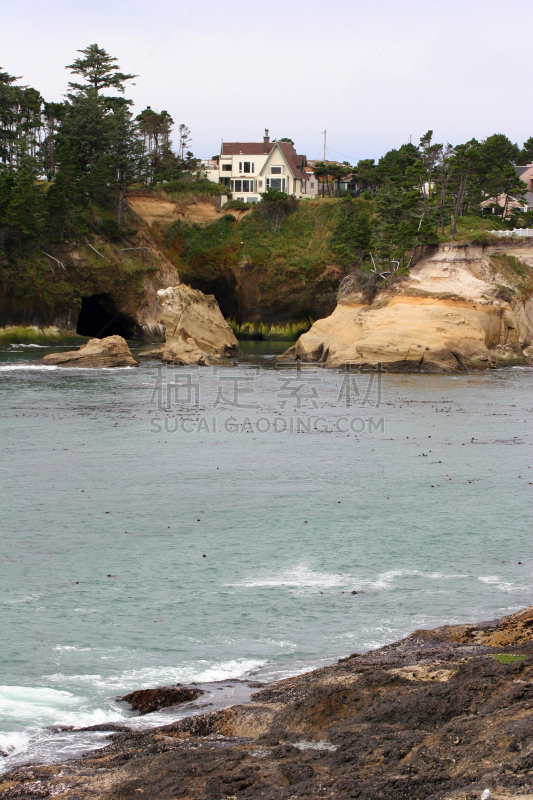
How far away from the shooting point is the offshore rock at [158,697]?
10288 mm

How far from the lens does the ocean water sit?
11.7m

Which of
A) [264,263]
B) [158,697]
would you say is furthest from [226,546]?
[264,263]

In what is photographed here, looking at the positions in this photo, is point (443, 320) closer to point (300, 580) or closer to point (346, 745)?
point (300, 580)

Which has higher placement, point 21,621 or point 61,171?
point 61,171

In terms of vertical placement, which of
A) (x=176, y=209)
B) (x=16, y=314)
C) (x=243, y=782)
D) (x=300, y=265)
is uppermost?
(x=176, y=209)

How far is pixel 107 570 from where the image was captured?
15898mm

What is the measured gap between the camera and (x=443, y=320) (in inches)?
2347

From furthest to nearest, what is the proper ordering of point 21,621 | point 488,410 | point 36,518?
point 488,410, point 36,518, point 21,621

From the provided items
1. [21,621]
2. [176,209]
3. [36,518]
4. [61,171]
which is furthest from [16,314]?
[21,621]

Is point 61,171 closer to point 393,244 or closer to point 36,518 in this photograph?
point 393,244

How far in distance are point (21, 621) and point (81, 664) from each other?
208 cm

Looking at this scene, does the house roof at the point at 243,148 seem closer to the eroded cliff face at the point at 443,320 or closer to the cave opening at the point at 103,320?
the cave opening at the point at 103,320

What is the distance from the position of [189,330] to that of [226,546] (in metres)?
50.6

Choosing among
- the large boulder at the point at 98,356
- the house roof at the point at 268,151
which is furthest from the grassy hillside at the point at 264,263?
the large boulder at the point at 98,356
